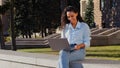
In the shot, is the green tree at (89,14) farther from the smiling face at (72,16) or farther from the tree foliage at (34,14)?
the smiling face at (72,16)

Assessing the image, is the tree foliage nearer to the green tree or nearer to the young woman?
the green tree

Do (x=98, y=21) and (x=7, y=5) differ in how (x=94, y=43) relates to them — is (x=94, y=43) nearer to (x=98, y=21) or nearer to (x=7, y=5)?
(x=7, y=5)

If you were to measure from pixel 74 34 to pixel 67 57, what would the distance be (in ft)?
1.49

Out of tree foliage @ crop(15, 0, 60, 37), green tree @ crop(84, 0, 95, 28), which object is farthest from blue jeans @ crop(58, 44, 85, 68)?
tree foliage @ crop(15, 0, 60, 37)

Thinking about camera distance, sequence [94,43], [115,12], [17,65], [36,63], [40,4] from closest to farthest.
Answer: [36,63] < [17,65] < [94,43] < [115,12] < [40,4]

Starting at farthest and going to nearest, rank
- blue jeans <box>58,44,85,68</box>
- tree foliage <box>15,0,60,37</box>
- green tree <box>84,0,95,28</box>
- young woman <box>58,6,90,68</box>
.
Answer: tree foliage <box>15,0,60,37</box>, green tree <box>84,0,95,28</box>, young woman <box>58,6,90,68</box>, blue jeans <box>58,44,85,68</box>

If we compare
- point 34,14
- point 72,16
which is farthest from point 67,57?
point 34,14

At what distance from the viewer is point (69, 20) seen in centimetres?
742

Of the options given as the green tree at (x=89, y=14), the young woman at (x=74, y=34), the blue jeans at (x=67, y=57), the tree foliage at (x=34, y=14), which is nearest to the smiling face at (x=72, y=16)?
the young woman at (x=74, y=34)

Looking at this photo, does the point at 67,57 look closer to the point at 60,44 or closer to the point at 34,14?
the point at 60,44

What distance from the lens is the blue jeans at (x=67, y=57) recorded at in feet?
23.4

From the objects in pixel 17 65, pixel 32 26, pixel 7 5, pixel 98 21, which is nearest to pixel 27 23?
pixel 32 26

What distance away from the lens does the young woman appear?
23.7ft

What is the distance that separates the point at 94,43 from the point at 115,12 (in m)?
11.1
